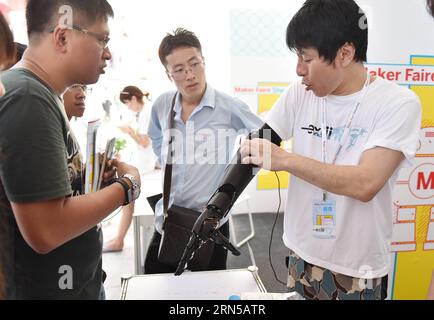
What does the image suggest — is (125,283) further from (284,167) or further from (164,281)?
(284,167)

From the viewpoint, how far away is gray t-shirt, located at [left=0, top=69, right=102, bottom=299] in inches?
25.7

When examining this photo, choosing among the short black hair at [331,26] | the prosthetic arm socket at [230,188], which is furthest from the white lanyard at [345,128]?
the prosthetic arm socket at [230,188]

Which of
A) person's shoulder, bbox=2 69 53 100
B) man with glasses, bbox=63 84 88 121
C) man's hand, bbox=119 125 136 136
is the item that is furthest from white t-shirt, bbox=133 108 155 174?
person's shoulder, bbox=2 69 53 100

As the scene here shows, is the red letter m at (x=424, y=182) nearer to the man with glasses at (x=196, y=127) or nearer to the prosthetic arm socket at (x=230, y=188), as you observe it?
the man with glasses at (x=196, y=127)

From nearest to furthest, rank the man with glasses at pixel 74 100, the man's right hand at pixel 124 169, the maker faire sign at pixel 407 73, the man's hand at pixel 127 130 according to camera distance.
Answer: the man's right hand at pixel 124 169
the man with glasses at pixel 74 100
the maker faire sign at pixel 407 73
the man's hand at pixel 127 130

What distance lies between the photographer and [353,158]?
1.02 m

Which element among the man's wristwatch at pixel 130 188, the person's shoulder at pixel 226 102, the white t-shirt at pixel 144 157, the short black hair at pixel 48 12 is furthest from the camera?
the white t-shirt at pixel 144 157

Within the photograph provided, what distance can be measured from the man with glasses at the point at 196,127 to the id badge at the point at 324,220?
0.68 metres

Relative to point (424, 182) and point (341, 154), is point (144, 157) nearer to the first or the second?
point (424, 182)

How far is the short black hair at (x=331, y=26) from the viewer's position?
99cm

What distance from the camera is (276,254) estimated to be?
123 inches

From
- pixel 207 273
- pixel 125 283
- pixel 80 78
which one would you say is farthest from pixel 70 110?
pixel 207 273

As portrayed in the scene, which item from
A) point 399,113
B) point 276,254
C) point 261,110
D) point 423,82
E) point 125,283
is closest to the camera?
point 399,113
